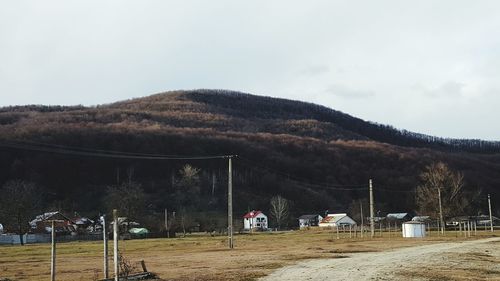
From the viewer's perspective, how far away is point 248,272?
1119 inches

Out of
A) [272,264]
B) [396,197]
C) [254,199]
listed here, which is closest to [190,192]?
[254,199]

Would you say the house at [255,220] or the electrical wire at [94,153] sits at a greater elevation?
the electrical wire at [94,153]

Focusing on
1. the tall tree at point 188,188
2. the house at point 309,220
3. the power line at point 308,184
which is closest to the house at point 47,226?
the tall tree at point 188,188

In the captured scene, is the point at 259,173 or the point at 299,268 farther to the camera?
the point at 259,173

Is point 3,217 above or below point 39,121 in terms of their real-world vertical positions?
below

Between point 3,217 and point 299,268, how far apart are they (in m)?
72.5

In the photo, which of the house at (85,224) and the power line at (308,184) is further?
the power line at (308,184)

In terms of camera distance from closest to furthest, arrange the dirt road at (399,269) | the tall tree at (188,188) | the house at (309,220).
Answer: the dirt road at (399,269) < the house at (309,220) < the tall tree at (188,188)

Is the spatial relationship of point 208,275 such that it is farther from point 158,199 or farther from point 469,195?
point 158,199

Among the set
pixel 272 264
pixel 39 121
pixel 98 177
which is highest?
pixel 39 121

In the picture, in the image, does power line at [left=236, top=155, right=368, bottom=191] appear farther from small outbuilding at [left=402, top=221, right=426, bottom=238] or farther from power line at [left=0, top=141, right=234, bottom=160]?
small outbuilding at [left=402, top=221, right=426, bottom=238]

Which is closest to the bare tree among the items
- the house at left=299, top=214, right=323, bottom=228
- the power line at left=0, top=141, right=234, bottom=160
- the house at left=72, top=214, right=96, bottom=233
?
the house at left=299, top=214, right=323, bottom=228

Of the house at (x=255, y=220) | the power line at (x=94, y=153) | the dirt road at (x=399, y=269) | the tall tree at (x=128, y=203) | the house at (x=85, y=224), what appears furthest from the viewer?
the power line at (x=94, y=153)

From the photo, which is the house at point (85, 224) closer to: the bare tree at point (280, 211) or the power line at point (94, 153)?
the power line at point (94, 153)
